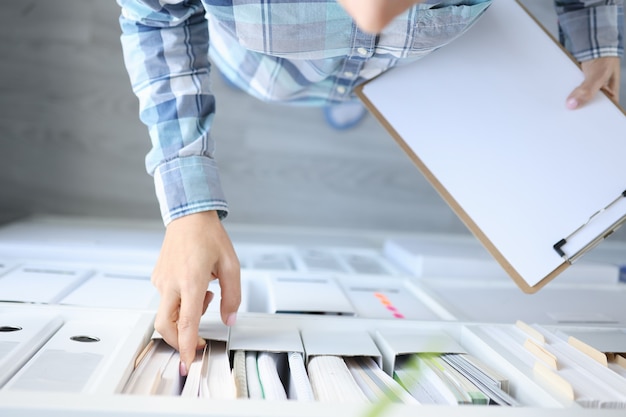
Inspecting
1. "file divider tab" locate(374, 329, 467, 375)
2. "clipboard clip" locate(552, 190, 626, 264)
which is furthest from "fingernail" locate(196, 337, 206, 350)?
"clipboard clip" locate(552, 190, 626, 264)

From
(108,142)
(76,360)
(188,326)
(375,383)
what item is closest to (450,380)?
(375,383)

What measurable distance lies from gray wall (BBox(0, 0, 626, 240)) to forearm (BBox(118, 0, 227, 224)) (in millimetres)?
1104

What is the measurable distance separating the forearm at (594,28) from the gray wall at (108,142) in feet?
3.12

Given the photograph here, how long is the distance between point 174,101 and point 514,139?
0.51 meters

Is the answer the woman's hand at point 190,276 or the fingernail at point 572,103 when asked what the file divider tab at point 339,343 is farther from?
the fingernail at point 572,103

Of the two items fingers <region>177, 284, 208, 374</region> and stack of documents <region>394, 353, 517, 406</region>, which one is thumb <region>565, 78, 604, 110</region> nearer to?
stack of documents <region>394, 353, 517, 406</region>

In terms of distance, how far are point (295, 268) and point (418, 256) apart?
0.25 metres

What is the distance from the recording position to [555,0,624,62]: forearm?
0.99 m

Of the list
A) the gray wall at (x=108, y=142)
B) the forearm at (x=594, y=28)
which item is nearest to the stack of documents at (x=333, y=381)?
the forearm at (x=594, y=28)

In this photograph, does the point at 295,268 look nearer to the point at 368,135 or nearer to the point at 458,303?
the point at 458,303

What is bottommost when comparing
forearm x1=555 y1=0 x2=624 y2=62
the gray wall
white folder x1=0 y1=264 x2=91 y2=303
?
white folder x1=0 y1=264 x2=91 y2=303

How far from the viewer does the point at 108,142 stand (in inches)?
73.2

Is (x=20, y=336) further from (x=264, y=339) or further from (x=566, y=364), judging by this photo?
(x=566, y=364)

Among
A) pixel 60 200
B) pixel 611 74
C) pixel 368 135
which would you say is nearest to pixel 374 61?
pixel 611 74
